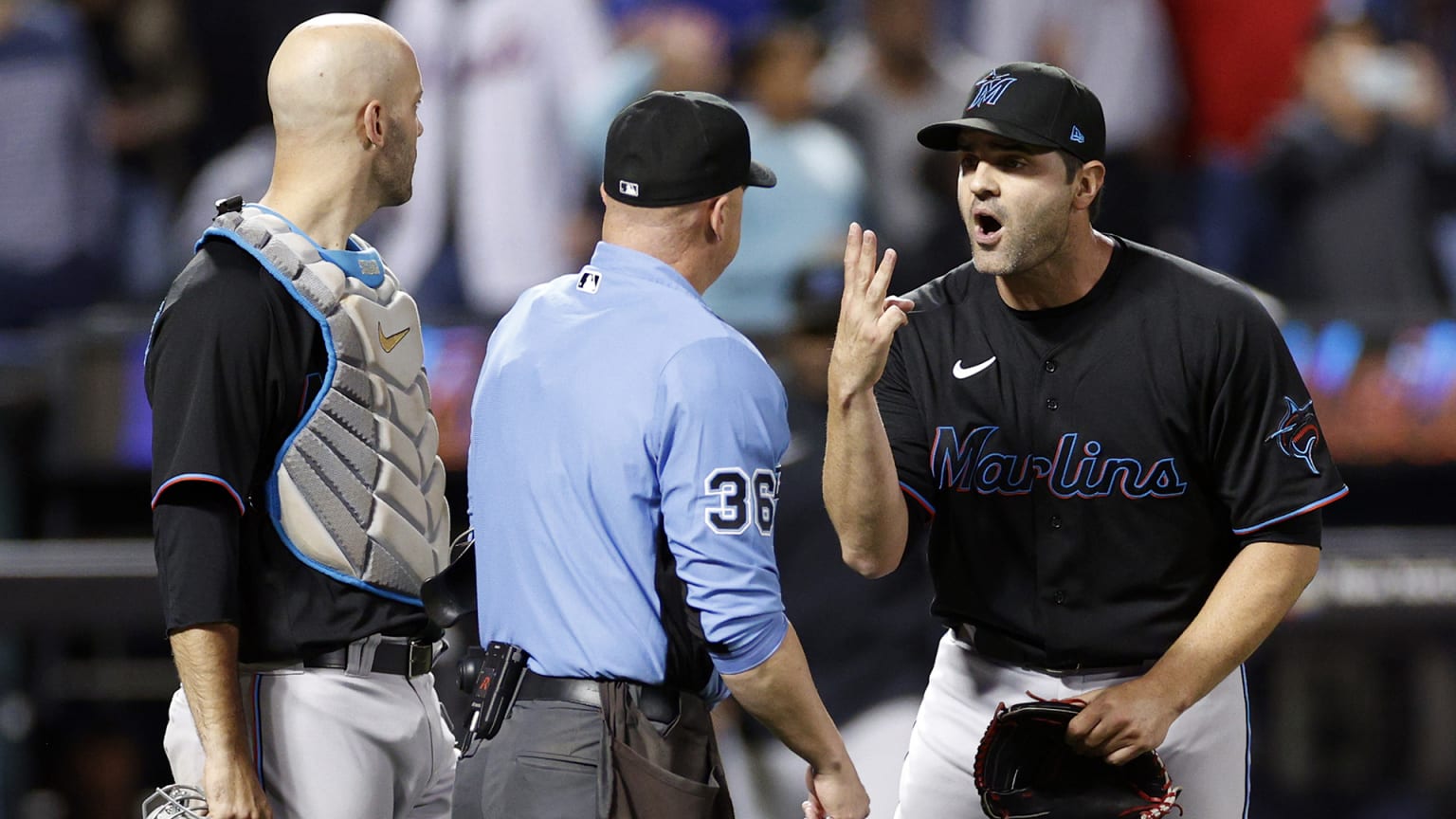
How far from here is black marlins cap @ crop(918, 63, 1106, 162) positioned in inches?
114

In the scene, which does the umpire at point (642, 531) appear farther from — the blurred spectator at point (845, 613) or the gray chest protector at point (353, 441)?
the blurred spectator at point (845, 613)

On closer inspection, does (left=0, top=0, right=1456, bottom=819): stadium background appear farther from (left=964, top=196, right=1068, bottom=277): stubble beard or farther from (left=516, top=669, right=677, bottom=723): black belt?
(left=516, top=669, right=677, bottom=723): black belt

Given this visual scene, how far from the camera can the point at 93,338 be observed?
602cm

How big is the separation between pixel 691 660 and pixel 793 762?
3.25 m

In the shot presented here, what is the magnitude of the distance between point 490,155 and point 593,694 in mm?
4213

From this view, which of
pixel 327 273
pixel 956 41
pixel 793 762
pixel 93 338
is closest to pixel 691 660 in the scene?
pixel 327 273

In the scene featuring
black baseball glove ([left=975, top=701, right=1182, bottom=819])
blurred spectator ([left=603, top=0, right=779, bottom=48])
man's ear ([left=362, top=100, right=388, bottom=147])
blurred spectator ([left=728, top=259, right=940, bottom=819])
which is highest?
blurred spectator ([left=603, top=0, right=779, bottom=48])

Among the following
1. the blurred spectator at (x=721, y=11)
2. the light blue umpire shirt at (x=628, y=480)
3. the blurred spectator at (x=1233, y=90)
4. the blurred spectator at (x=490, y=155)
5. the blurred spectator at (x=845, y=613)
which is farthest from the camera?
the blurred spectator at (x=1233, y=90)

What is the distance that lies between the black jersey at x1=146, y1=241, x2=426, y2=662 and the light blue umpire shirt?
0.94ft

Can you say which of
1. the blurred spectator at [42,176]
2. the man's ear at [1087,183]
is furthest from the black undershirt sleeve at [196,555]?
the blurred spectator at [42,176]

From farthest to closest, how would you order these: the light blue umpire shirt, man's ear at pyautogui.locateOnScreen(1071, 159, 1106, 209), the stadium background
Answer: the stadium background < man's ear at pyautogui.locateOnScreen(1071, 159, 1106, 209) < the light blue umpire shirt

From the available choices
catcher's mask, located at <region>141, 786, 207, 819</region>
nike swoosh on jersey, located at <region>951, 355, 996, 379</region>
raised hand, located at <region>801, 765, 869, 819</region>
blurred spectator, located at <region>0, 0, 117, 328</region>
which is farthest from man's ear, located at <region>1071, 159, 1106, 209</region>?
blurred spectator, located at <region>0, 0, 117, 328</region>

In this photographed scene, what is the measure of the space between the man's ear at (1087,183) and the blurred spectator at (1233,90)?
12.9 ft

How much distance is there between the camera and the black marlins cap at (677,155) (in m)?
2.66
